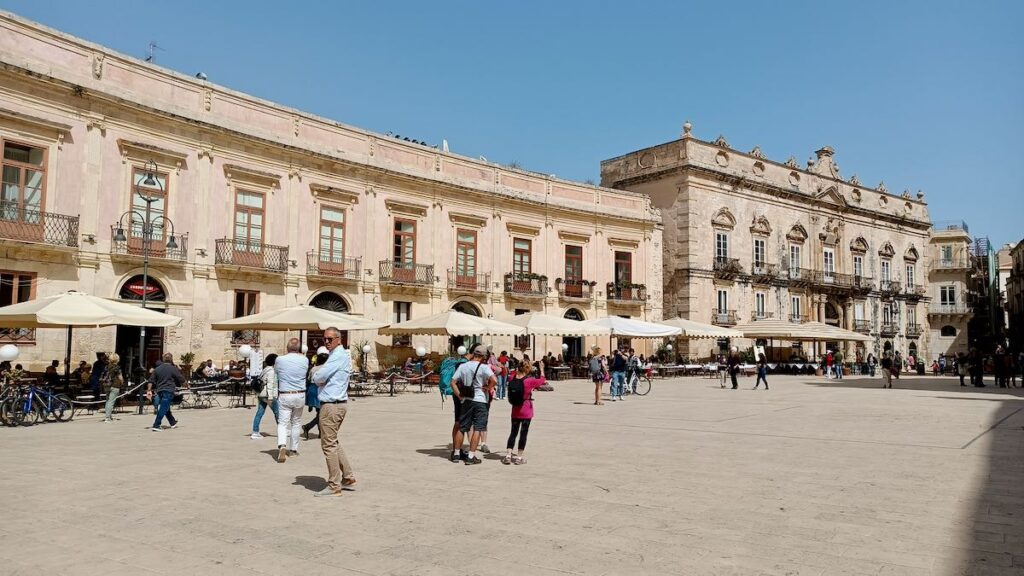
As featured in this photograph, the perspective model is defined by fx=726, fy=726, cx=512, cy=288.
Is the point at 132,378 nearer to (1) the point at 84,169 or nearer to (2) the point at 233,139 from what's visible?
(1) the point at 84,169

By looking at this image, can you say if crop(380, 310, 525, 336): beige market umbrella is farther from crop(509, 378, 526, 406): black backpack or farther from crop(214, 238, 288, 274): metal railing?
crop(509, 378, 526, 406): black backpack

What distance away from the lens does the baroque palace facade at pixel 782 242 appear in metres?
38.3

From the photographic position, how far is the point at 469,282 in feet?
95.9

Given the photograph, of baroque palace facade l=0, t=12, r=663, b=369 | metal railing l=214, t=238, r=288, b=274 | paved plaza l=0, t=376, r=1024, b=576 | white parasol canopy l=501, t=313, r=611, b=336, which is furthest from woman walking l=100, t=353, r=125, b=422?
white parasol canopy l=501, t=313, r=611, b=336

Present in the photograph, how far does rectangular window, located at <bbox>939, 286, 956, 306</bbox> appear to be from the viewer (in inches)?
2168

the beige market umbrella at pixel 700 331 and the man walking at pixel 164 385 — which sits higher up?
the beige market umbrella at pixel 700 331

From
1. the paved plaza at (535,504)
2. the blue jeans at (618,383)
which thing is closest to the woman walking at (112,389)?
the paved plaza at (535,504)

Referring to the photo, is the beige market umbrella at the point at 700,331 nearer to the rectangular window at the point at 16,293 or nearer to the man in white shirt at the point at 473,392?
the man in white shirt at the point at 473,392

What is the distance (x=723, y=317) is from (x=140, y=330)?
28.5 meters

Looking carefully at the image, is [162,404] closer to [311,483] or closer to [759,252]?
[311,483]

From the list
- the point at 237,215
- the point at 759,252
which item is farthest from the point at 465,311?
the point at 759,252

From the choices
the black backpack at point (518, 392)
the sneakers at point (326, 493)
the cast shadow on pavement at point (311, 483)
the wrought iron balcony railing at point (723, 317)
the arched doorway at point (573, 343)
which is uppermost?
the wrought iron balcony railing at point (723, 317)

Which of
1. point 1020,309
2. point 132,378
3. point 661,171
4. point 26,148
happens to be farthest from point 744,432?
point 1020,309

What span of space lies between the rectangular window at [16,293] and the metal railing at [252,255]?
5.06 m
